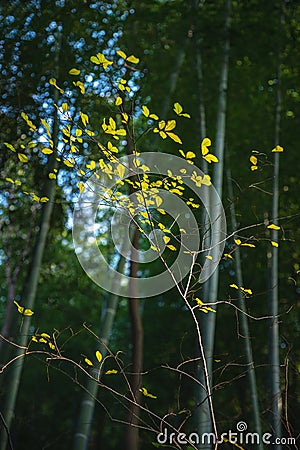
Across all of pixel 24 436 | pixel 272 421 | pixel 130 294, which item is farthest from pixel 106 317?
pixel 24 436

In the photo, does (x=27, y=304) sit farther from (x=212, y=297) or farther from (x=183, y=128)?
(x=183, y=128)

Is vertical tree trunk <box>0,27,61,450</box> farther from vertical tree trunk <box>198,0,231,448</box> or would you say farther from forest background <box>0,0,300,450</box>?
vertical tree trunk <box>198,0,231,448</box>

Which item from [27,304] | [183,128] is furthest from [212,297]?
[183,128]

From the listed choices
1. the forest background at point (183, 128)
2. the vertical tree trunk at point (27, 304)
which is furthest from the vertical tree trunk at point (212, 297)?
the vertical tree trunk at point (27, 304)

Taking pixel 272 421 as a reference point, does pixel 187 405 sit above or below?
above

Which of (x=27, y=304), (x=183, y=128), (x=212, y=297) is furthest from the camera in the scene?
(x=183, y=128)

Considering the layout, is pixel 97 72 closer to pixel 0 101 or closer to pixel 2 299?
pixel 0 101

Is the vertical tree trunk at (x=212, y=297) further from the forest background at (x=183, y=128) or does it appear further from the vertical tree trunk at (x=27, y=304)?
the vertical tree trunk at (x=27, y=304)

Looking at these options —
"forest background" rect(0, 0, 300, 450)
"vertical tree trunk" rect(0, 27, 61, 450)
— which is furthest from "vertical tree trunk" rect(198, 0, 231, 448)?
"vertical tree trunk" rect(0, 27, 61, 450)

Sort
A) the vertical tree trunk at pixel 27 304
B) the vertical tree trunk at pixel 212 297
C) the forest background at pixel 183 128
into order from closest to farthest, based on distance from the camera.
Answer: the vertical tree trunk at pixel 212 297
the vertical tree trunk at pixel 27 304
the forest background at pixel 183 128

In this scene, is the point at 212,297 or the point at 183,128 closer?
the point at 212,297

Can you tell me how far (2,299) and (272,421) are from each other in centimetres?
644

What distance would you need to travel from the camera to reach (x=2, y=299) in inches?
328

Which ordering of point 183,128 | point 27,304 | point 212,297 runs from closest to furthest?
point 212,297 < point 27,304 < point 183,128
